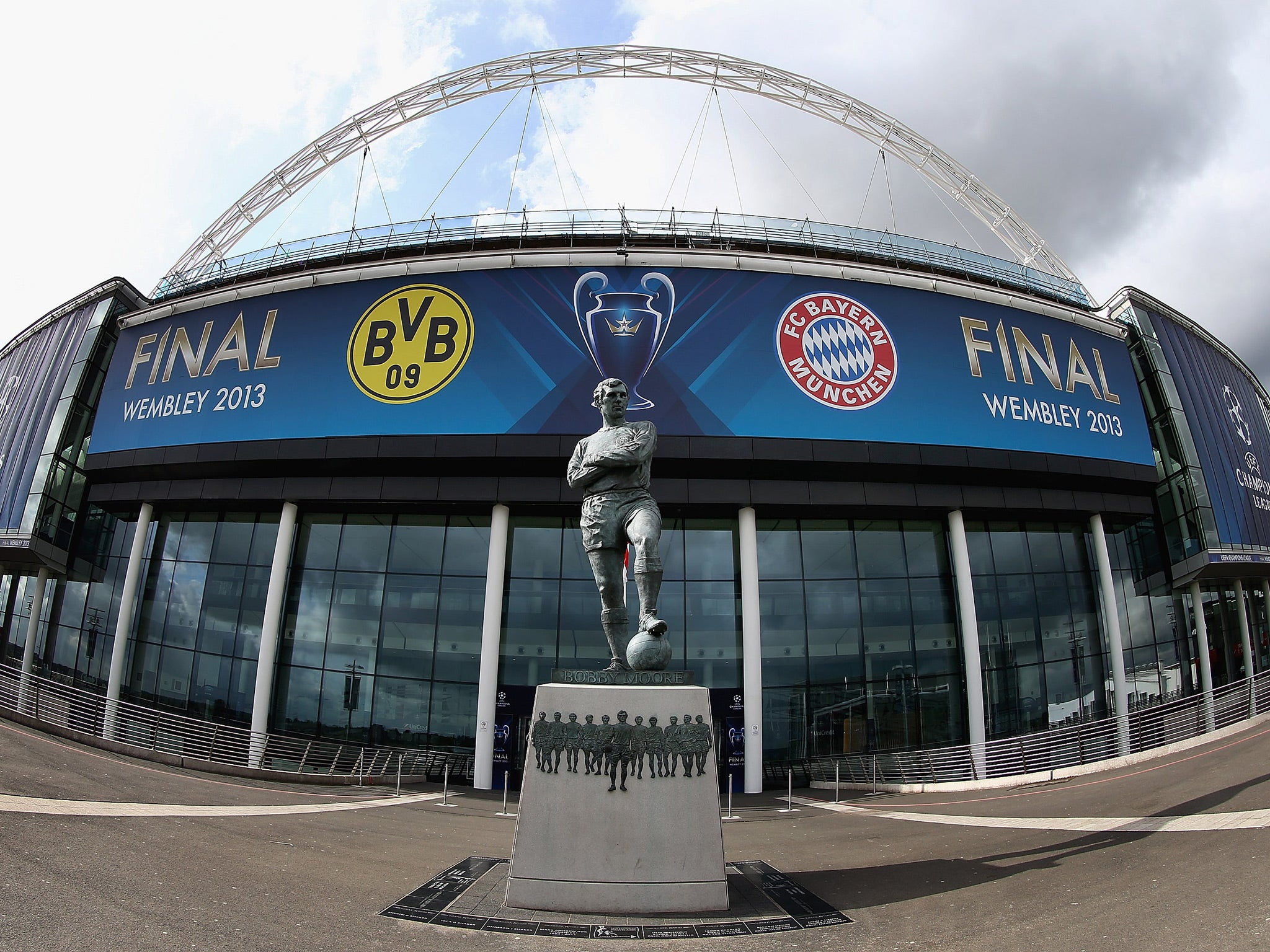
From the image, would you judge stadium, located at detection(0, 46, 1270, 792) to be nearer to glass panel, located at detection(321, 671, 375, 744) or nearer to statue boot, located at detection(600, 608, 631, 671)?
glass panel, located at detection(321, 671, 375, 744)

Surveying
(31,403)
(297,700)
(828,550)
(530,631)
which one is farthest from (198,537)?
(828,550)

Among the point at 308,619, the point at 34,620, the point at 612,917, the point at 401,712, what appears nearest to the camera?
the point at 612,917

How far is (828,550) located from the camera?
75.7 feet

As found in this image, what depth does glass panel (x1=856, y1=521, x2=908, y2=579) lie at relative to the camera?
23.1 m

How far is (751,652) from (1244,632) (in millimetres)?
25736

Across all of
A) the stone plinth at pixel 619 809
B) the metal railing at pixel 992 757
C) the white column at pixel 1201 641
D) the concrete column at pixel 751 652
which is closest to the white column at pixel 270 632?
the concrete column at pixel 751 652

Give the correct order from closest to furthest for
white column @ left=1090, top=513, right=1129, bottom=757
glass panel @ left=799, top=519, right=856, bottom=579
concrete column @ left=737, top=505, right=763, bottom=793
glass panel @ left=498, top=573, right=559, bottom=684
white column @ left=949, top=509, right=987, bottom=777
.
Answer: concrete column @ left=737, top=505, right=763, bottom=793, white column @ left=949, top=509, right=987, bottom=777, glass panel @ left=498, top=573, right=559, bottom=684, glass panel @ left=799, top=519, right=856, bottom=579, white column @ left=1090, top=513, right=1129, bottom=757

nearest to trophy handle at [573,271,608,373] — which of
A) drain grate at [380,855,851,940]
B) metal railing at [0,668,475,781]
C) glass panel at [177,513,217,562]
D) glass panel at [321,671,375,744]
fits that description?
glass panel at [321,671,375,744]

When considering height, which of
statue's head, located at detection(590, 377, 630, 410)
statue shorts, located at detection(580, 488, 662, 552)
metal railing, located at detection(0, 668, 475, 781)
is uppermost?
statue's head, located at detection(590, 377, 630, 410)

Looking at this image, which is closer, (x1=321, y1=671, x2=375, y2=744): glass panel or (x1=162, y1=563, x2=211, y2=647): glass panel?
(x1=321, y1=671, x2=375, y2=744): glass panel

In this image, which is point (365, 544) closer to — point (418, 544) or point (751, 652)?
point (418, 544)

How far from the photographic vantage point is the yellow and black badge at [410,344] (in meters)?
22.1

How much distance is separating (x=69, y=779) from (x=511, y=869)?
376 inches

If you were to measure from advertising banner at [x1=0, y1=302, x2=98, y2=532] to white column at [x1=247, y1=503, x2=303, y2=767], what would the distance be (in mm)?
12466
